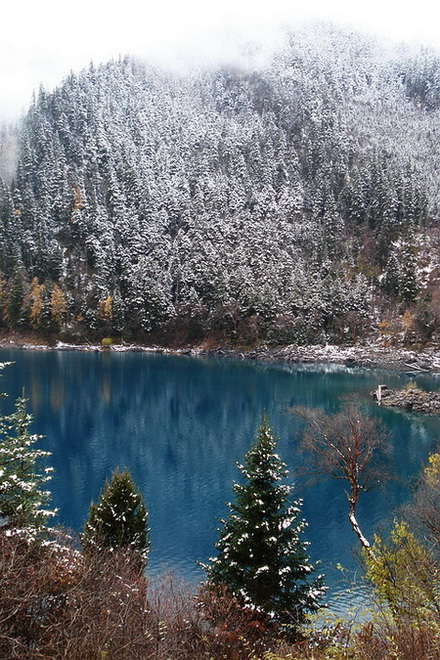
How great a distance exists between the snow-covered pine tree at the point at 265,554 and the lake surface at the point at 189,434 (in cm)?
686

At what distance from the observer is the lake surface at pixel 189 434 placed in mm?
29062

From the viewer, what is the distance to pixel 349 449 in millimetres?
21797

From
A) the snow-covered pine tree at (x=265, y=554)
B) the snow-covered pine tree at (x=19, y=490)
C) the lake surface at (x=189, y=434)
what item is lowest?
the lake surface at (x=189, y=434)

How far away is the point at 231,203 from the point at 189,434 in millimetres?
100127

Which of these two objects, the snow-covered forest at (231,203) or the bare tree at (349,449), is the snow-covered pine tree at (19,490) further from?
the snow-covered forest at (231,203)

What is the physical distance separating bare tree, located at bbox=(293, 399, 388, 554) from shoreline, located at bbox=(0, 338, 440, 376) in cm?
4691

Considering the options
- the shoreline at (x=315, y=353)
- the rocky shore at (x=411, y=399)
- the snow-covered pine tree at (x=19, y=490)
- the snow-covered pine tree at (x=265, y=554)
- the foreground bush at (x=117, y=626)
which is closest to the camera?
the foreground bush at (x=117, y=626)

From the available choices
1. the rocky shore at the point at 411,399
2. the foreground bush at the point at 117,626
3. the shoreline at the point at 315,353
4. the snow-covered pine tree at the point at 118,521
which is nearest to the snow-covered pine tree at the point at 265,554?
the foreground bush at the point at 117,626

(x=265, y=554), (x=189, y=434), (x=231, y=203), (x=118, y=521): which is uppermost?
(x=231, y=203)

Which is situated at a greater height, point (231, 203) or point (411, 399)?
point (231, 203)

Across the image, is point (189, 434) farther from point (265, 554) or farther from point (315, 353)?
point (315, 353)

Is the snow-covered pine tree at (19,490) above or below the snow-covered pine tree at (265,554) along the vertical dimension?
above

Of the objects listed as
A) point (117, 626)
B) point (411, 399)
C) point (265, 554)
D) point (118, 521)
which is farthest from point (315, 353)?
point (117, 626)

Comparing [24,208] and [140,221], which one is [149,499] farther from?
[24,208]
